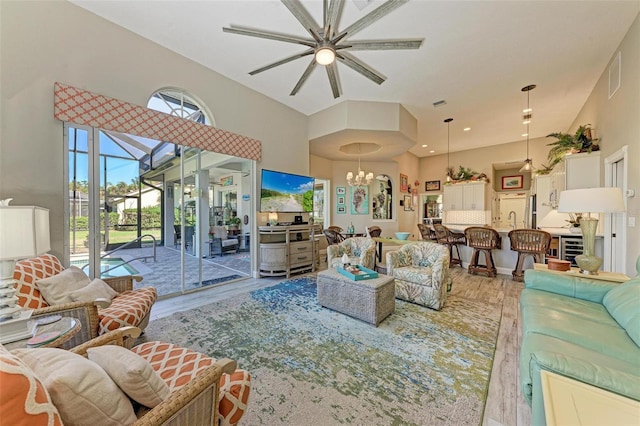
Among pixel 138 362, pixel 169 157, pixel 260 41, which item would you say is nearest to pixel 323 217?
pixel 169 157

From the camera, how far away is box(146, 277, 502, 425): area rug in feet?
5.28

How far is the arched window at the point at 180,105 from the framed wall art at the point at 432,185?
8.35 m

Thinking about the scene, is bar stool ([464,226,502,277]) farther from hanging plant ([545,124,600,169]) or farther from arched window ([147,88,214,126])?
arched window ([147,88,214,126])

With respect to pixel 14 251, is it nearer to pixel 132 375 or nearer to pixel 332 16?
pixel 132 375

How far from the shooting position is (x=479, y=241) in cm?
473

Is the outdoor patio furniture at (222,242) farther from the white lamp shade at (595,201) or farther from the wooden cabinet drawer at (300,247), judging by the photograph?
the white lamp shade at (595,201)

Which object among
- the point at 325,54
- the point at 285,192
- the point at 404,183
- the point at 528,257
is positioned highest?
the point at 325,54

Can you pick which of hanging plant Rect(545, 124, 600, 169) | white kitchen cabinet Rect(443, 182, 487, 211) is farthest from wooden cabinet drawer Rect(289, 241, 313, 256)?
white kitchen cabinet Rect(443, 182, 487, 211)

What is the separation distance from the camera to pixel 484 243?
15.3 feet

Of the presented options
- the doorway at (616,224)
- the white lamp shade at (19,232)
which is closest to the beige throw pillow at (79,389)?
the white lamp shade at (19,232)

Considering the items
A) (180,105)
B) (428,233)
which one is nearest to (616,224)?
(428,233)

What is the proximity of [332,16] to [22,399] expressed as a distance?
2.85m

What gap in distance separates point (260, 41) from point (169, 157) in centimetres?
254

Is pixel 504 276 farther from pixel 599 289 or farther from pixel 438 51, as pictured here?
pixel 438 51
